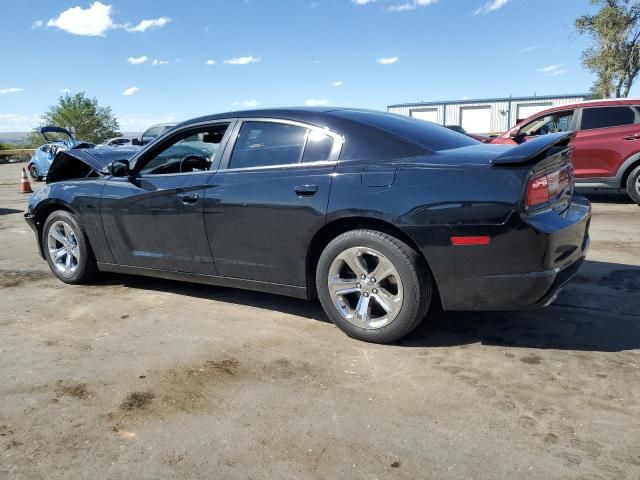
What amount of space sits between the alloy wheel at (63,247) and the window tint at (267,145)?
2037 millimetres

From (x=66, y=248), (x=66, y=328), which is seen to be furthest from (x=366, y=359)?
(x=66, y=248)

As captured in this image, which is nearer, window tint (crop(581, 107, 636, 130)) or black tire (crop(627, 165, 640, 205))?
black tire (crop(627, 165, 640, 205))

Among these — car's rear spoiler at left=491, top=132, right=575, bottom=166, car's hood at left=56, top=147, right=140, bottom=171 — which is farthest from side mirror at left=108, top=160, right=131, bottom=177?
car's rear spoiler at left=491, top=132, right=575, bottom=166

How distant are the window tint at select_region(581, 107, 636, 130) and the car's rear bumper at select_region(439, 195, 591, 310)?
6616 millimetres

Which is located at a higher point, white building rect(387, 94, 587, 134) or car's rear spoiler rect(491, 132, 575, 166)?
white building rect(387, 94, 587, 134)

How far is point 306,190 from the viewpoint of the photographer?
3.50 metres

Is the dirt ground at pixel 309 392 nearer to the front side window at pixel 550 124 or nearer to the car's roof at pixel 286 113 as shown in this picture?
the car's roof at pixel 286 113

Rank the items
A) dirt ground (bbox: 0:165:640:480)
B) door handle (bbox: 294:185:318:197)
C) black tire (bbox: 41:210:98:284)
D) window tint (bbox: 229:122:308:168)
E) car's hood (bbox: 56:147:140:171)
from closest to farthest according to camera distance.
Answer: dirt ground (bbox: 0:165:640:480), door handle (bbox: 294:185:318:197), window tint (bbox: 229:122:308:168), black tire (bbox: 41:210:98:284), car's hood (bbox: 56:147:140:171)

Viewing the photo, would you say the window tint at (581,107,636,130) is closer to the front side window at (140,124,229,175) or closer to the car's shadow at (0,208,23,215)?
the front side window at (140,124,229,175)

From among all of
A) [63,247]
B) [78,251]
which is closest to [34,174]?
[63,247]

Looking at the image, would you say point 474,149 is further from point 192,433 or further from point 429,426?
point 192,433

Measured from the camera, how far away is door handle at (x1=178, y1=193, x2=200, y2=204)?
4.00m

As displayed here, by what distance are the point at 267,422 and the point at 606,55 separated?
115ft

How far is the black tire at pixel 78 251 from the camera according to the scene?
4859mm
